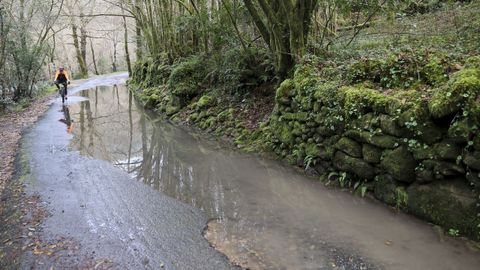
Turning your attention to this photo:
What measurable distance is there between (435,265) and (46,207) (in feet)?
18.8

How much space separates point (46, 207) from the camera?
20.3 ft

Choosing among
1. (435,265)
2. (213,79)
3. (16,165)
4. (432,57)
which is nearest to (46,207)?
(16,165)

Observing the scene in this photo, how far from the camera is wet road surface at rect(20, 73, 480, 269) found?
4.57 metres

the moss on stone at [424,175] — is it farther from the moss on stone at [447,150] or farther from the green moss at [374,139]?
the green moss at [374,139]

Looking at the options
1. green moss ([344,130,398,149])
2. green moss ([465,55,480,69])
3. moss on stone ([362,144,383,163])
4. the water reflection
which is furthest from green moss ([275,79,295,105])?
the water reflection

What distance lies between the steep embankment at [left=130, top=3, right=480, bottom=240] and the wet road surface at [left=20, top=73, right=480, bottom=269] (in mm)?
407

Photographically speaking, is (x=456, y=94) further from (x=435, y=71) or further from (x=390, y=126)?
(x=435, y=71)

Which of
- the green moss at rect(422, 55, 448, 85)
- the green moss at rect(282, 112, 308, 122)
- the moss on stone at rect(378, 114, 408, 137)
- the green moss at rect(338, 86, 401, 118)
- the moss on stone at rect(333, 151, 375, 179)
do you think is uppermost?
the green moss at rect(422, 55, 448, 85)

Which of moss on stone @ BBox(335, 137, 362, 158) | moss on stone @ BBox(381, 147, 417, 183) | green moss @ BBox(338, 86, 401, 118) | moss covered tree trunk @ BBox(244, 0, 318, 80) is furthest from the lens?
moss covered tree trunk @ BBox(244, 0, 318, 80)

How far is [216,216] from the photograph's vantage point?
5.84 meters

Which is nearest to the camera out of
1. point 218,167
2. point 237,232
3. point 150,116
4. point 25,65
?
point 237,232

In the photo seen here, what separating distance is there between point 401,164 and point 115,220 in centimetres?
436

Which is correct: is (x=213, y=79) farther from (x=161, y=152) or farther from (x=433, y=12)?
(x=433, y=12)

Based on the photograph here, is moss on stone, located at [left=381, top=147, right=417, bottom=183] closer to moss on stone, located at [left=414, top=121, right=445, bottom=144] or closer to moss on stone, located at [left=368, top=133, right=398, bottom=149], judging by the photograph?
moss on stone, located at [left=368, top=133, right=398, bottom=149]
